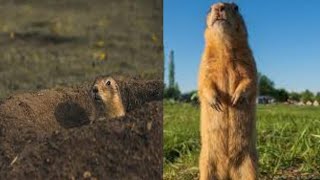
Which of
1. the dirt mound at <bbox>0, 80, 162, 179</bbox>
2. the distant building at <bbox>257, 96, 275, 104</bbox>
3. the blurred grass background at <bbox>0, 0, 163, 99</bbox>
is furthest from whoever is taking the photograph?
the blurred grass background at <bbox>0, 0, 163, 99</bbox>

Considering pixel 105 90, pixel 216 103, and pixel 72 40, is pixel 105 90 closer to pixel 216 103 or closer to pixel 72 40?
pixel 216 103

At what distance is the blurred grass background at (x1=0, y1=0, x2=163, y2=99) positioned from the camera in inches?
244

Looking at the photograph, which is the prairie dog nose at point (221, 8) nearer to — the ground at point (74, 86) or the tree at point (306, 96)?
the ground at point (74, 86)

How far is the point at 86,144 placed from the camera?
4285mm

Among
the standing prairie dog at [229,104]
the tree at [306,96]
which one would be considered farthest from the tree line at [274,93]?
the standing prairie dog at [229,104]

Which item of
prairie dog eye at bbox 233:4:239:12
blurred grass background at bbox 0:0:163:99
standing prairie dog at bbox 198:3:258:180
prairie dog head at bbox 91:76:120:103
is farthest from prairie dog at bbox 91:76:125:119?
prairie dog eye at bbox 233:4:239:12

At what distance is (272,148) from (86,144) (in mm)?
1211

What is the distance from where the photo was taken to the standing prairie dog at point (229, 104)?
2.67 m

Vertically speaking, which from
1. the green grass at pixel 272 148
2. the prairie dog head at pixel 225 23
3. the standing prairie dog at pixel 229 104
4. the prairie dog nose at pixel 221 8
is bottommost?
the green grass at pixel 272 148

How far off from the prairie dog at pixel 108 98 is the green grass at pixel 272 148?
0.45 meters

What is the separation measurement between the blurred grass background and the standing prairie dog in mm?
3206

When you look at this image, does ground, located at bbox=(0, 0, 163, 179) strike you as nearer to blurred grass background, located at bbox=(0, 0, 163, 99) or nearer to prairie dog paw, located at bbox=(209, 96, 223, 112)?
blurred grass background, located at bbox=(0, 0, 163, 99)

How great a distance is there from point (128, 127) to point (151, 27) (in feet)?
7.72

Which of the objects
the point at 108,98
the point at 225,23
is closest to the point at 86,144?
the point at 108,98
